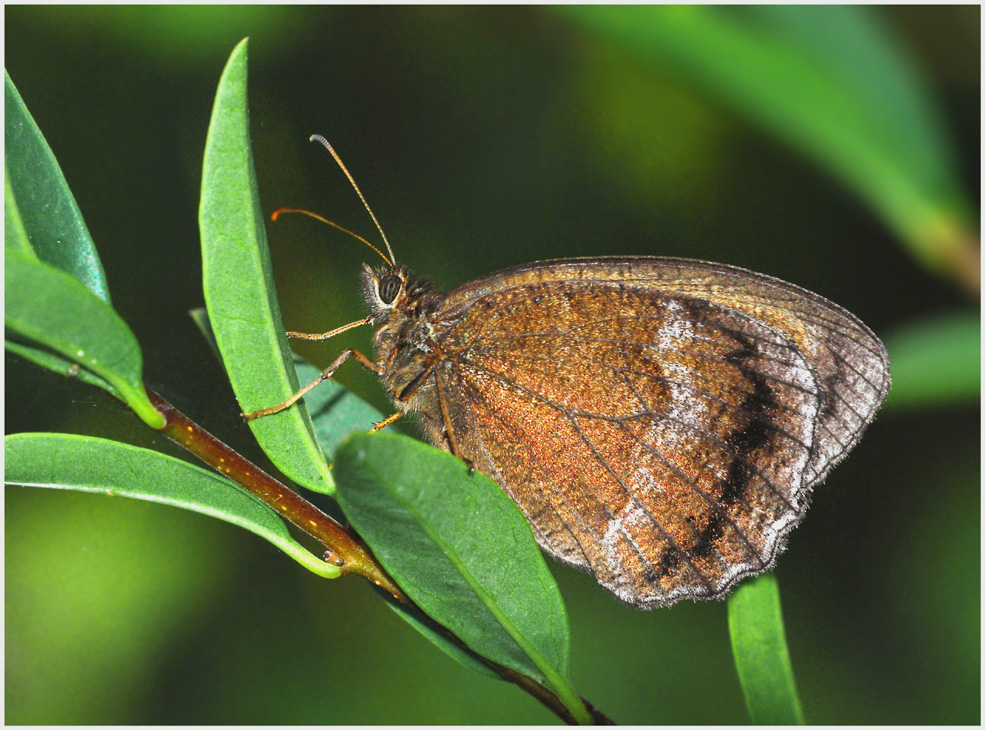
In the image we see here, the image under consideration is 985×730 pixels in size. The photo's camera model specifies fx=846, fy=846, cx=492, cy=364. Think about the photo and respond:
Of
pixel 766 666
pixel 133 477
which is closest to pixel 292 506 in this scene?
pixel 133 477

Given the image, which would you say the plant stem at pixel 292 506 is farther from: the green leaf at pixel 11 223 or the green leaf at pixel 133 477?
the green leaf at pixel 11 223

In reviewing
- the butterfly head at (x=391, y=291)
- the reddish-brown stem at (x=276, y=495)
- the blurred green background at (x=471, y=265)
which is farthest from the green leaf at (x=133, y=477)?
the blurred green background at (x=471, y=265)

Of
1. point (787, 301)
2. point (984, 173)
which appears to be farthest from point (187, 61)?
point (984, 173)

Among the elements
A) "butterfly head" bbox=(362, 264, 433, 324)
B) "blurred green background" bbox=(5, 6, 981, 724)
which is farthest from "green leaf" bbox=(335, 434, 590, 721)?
"blurred green background" bbox=(5, 6, 981, 724)

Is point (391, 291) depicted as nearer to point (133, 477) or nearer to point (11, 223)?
point (133, 477)

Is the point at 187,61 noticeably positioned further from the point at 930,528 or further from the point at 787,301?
the point at 930,528

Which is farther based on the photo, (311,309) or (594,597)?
(594,597)
